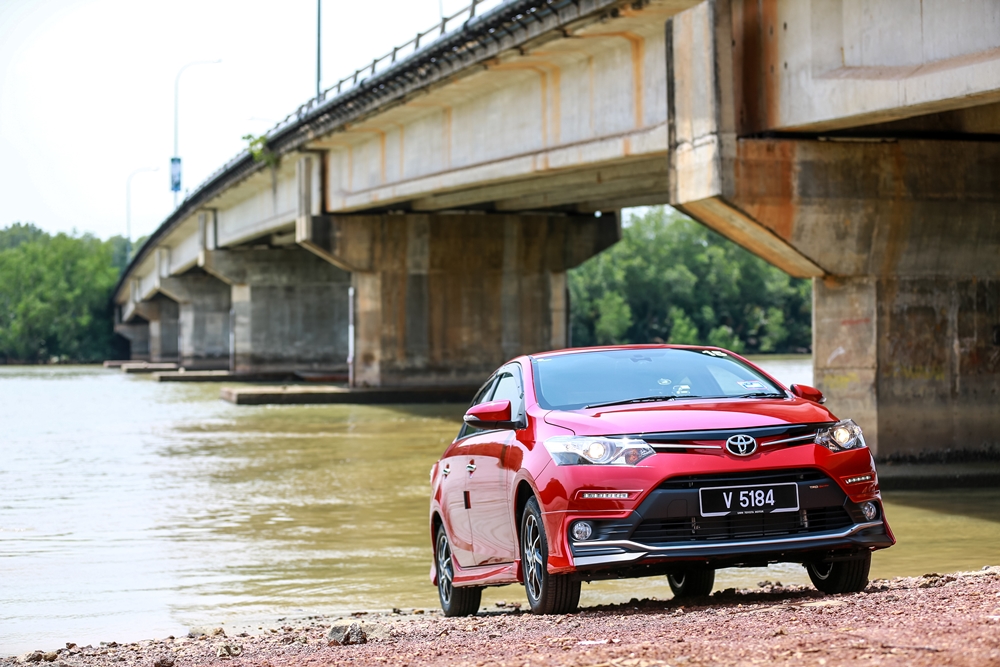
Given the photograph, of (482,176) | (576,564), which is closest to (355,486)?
(482,176)

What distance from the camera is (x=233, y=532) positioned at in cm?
1523

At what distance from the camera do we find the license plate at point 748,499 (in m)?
6.90

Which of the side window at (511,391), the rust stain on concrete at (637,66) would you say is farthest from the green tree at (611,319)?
the side window at (511,391)

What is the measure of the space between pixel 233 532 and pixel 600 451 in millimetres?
9038

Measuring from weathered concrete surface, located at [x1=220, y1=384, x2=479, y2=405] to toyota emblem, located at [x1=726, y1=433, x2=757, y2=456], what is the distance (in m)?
33.0

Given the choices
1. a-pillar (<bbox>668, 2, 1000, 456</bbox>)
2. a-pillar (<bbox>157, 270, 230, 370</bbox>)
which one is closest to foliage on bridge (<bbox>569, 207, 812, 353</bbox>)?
a-pillar (<bbox>157, 270, 230, 370</bbox>)

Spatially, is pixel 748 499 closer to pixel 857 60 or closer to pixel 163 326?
pixel 857 60

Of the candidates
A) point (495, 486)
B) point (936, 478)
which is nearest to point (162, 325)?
point (936, 478)

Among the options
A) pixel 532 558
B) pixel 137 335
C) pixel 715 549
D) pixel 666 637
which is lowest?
pixel 666 637

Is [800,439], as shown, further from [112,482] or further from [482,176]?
[482,176]

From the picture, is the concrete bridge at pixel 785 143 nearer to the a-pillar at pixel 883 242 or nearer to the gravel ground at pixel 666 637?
the a-pillar at pixel 883 242

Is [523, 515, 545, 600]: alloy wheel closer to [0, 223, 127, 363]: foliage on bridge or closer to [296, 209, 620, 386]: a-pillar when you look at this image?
[296, 209, 620, 386]: a-pillar

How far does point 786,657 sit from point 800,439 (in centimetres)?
197

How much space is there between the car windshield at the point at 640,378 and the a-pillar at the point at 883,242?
31.8ft
